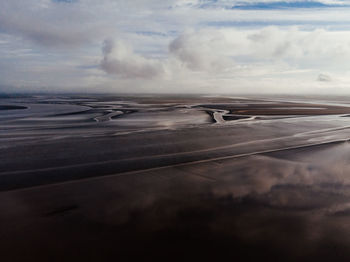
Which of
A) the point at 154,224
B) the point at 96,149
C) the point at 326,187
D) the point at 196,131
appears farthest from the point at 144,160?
the point at 196,131

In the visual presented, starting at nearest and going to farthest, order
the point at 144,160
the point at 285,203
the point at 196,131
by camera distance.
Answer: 1. the point at 285,203
2. the point at 144,160
3. the point at 196,131

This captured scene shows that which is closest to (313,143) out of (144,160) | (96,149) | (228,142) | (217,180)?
(228,142)

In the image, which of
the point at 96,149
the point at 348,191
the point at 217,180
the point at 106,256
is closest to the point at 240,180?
the point at 217,180

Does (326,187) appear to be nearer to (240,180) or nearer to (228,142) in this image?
(240,180)

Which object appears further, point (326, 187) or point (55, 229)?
point (326, 187)

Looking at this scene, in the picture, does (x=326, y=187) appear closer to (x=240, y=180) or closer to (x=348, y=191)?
(x=348, y=191)

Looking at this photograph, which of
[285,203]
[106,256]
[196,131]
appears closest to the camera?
[106,256]

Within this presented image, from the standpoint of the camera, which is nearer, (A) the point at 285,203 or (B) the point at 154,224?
(B) the point at 154,224

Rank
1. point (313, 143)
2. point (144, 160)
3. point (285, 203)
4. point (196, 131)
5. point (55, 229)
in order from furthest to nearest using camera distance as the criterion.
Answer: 1. point (196, 131)
2. point (313, 143)
3. point (144, 160)
4. point (285, 203)
5. point (55, 229)

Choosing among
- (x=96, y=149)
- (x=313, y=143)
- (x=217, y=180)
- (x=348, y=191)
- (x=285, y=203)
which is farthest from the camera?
(x=313, y=143)
